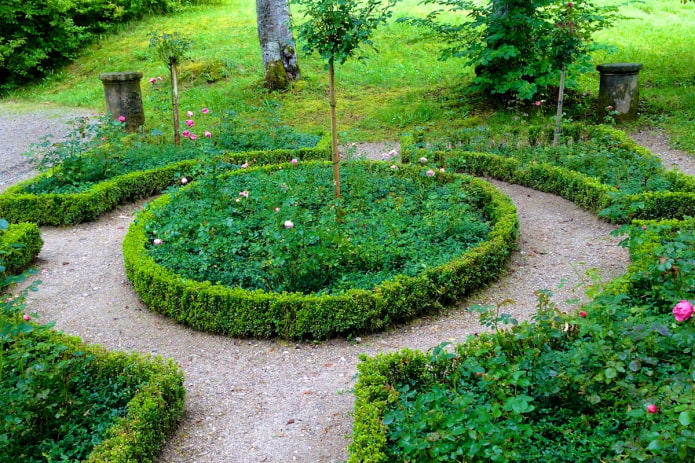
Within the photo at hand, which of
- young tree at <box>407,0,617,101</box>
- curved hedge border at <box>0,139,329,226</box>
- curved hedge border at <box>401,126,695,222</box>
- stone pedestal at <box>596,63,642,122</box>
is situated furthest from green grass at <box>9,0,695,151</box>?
curved hedge border at <box>0,139,329,226</box>

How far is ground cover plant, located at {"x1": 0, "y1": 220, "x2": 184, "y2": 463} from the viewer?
11.8ft

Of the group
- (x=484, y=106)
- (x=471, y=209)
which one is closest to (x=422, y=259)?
(x=471, y=209)

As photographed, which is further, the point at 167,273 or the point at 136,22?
the point at 136,22

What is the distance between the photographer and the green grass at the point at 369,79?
463 inches

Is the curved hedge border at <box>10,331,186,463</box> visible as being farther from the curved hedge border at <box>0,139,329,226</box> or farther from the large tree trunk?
the large tree trunk

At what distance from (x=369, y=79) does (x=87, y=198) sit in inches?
327

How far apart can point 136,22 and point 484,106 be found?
551 inches

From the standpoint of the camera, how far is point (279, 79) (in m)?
13.7

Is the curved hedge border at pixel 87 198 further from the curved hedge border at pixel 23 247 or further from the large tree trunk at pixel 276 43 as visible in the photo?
the large tree trunk at pixel 276 43

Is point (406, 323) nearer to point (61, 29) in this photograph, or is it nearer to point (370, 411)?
point (370, 411)

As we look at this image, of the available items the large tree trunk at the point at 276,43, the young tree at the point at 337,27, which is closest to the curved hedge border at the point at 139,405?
the young tree at the point at 337,27

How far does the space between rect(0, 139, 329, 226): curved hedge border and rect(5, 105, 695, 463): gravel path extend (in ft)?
0.67

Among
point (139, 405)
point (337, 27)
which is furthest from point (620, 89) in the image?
point (139, 405)

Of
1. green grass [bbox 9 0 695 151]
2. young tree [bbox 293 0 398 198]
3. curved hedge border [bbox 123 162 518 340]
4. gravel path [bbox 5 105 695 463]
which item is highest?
young tree [bbox 293 0 398 198]
